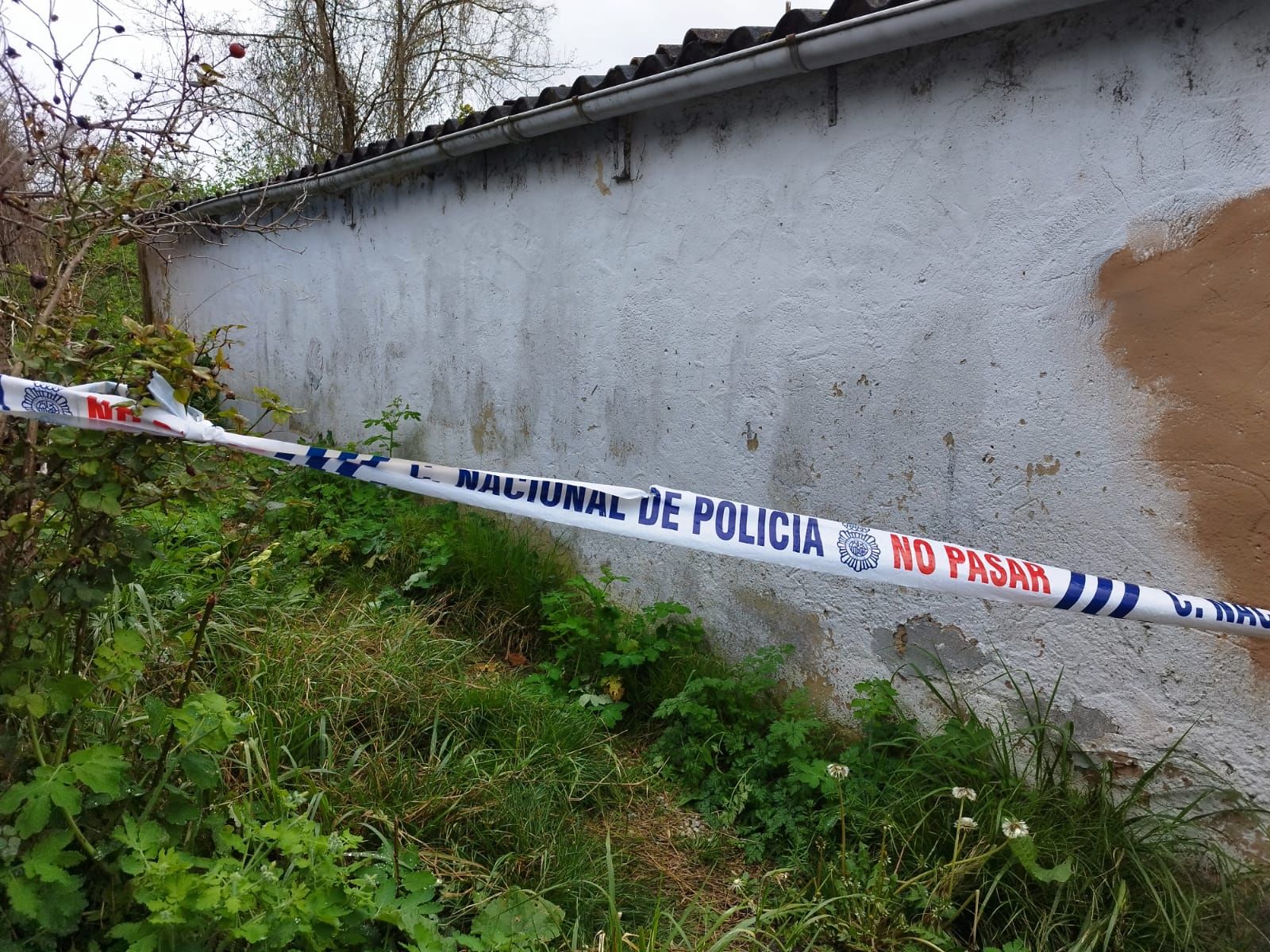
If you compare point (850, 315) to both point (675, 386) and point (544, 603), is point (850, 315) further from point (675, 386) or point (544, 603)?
point (544, 603)

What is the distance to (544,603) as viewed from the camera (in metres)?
4.11

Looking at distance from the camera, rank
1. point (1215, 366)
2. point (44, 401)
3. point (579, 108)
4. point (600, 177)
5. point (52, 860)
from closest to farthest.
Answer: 1. point (52, 860)
2. point (44, 401)
3. point (1215, 366)
4. point (579, 108)
5. point (600, 177)

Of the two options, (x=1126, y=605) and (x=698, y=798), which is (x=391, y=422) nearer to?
(x=698, y=798)

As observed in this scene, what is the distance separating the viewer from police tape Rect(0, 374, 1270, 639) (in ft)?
7.10

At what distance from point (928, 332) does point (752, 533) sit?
4.13 feet

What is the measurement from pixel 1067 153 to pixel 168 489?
9.72ft

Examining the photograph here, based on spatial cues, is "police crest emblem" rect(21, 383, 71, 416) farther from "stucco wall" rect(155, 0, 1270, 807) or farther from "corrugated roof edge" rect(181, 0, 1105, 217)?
"stucco wall" rect(155, 0, 1270, 807)

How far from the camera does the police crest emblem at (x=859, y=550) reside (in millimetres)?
2369

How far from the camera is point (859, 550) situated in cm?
240

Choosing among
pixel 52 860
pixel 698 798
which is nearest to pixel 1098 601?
pixel 698 798

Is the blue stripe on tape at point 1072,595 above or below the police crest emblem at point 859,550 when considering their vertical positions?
below

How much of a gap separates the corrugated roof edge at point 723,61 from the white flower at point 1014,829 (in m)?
2.46

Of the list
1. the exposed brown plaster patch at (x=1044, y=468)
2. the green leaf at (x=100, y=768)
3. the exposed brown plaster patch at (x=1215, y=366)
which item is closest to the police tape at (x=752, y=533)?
the exposed brown plaster patch at (x=1215, y=366)

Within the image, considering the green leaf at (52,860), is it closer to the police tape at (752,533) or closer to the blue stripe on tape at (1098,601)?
the police tape at (752,533)
